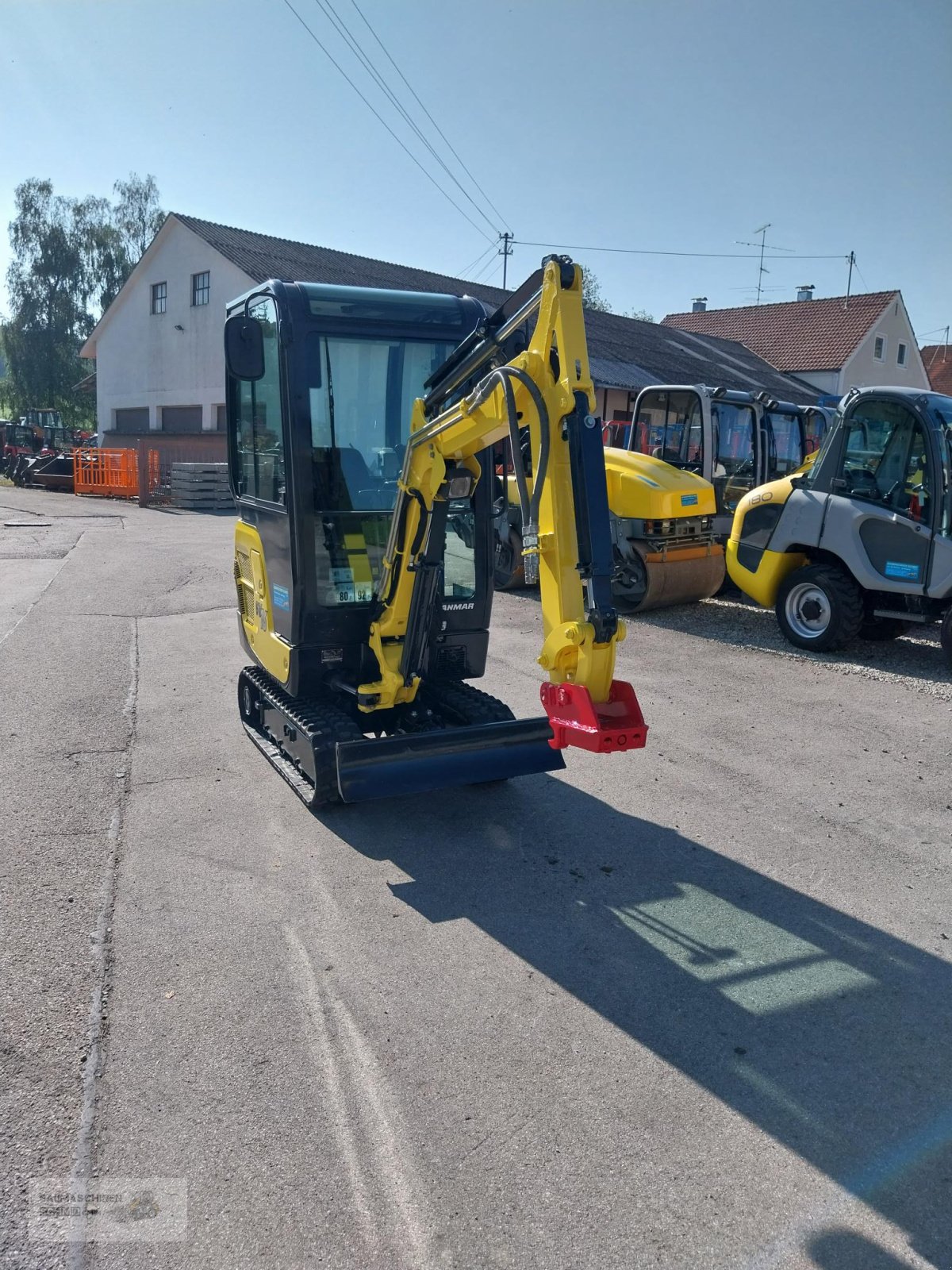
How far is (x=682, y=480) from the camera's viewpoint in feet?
38.7

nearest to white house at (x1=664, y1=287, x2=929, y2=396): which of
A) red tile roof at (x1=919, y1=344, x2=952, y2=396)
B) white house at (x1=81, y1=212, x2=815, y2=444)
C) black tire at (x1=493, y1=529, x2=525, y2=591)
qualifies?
white house at (x1=81, y1=212, x2=815, y2=444)

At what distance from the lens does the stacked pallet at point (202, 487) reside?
25344mm

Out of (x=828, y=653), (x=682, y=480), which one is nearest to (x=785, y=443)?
(x=682, y=480)

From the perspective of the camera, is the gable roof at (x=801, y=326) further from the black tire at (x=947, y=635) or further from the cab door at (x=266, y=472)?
the cab door at (x=266, y=472)

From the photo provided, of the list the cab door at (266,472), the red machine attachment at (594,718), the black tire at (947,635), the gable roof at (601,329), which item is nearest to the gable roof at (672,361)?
the gable roof at (601,329)

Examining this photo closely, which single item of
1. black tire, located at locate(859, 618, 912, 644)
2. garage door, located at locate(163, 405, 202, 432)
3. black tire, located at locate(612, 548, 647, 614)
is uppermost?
garage door, located at locate(163, 405, 202, 432)

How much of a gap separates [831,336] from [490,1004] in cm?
3861

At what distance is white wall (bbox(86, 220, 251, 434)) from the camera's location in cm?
2894

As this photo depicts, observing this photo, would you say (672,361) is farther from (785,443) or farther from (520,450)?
(520,450)

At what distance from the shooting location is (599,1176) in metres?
2.93

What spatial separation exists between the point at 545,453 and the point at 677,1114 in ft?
8.16

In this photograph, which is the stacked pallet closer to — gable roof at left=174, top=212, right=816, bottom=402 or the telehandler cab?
gable roof at left=174, top=212, right=816, bottom=402

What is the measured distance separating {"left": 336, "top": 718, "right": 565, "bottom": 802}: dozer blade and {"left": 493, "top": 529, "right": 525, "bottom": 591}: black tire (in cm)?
791

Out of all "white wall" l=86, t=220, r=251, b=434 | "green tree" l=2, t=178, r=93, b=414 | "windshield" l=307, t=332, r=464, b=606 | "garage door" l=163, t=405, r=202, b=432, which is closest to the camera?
"windshield" l=307, t=332, r=464, b=606
